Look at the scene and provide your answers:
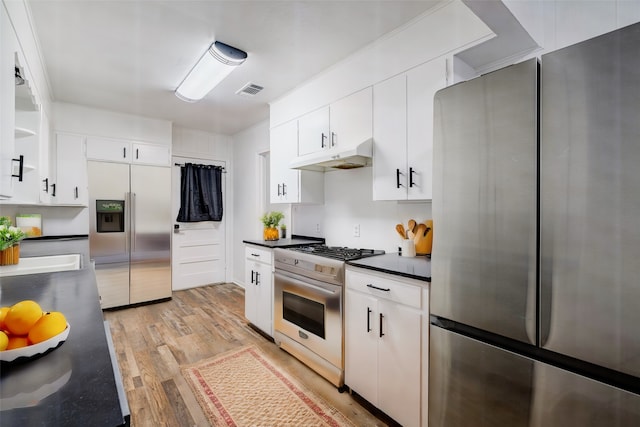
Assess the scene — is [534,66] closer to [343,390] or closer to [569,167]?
[569,167]

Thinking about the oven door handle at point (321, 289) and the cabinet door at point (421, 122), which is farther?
the oven door handle at point (321, 289)

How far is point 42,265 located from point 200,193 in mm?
2602

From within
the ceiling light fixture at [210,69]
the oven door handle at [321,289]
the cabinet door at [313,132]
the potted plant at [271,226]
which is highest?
the ceiling light fixture at [210,69]

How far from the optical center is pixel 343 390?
7.18 feet

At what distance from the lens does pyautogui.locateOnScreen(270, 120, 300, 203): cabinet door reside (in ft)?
10.3

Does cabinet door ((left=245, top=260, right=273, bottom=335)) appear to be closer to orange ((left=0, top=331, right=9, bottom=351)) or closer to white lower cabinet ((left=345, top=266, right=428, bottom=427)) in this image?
white lower cabinet ((left=345, top=266, right=428, bottom=427))

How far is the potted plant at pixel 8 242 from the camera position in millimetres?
2023

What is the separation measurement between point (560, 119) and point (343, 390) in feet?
6.95

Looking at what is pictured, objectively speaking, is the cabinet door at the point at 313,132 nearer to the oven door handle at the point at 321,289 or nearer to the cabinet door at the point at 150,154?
the oven door handle at the point at 321,289

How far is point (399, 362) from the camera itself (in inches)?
68.9

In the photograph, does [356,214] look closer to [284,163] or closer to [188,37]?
[284,163]

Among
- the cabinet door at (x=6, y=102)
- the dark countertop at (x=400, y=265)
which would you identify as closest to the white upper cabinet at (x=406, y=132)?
the dark countertop at (x=400, y=265)

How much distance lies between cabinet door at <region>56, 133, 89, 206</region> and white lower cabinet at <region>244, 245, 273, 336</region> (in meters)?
2.35

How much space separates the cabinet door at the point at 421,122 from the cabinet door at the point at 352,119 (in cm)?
38
